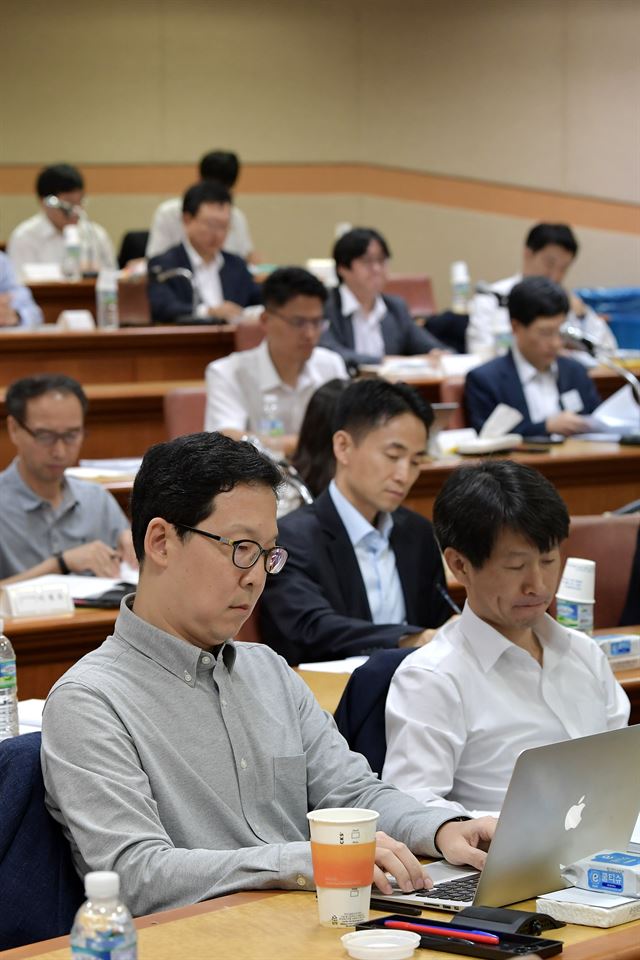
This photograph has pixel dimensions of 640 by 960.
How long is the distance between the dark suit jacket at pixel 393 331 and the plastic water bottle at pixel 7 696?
4.21 meters

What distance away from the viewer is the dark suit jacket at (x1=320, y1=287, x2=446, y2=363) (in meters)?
6.71

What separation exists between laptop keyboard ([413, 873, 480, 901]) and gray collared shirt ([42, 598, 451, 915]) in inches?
4.3

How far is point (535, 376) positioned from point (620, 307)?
291 cm

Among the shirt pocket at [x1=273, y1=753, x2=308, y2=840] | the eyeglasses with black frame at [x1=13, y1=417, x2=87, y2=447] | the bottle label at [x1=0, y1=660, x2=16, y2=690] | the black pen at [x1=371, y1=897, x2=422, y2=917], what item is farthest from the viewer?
the eyeglasses with black frame at [x1=13, y1=417, x2=87, y2=447]

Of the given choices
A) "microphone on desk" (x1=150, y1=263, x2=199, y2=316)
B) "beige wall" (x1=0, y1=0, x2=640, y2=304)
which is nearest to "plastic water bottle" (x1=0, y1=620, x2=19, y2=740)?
"microphone on desk" (x1=150, y1=263, x2=199, y2=316)

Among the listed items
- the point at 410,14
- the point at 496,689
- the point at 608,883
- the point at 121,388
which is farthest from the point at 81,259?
the point at 608,883

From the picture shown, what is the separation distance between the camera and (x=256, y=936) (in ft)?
4.80

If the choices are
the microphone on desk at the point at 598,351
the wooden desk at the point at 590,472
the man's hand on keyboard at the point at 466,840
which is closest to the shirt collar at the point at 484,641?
the man's hand on keyboard at the point at 466,840

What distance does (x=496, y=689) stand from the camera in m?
2.22

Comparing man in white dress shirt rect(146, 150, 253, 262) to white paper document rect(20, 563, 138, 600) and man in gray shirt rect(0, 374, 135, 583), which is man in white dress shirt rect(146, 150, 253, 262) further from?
white paper document rect(20, 563, 138, 600)

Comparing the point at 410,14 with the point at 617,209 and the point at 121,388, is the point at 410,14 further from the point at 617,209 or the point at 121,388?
the point at 121,388

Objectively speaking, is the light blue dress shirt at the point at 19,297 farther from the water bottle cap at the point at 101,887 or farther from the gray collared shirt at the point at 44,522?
the water bottle cap at the point at 101,887

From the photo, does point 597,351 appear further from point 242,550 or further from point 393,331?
point 242,550

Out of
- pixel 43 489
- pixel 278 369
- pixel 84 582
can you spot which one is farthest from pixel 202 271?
pixel 84 582
